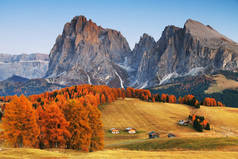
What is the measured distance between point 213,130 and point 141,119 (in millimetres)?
33995

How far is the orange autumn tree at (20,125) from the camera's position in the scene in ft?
154

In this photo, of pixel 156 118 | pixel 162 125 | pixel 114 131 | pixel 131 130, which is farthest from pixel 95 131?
pixel 156 118

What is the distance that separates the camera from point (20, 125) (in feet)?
155

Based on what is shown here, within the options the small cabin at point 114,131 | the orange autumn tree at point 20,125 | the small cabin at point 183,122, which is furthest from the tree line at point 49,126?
the small cabin at point 183,122

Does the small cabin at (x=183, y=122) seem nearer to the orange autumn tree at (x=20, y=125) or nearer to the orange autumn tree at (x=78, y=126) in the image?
the orange autumn tree at (x=78, y=126)

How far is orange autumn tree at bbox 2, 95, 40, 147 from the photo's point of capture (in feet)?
154

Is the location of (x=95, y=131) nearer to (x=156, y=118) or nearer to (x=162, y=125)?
(x=162, y=125)

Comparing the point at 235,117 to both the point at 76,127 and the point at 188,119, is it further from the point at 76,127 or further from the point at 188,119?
the point at 76,127

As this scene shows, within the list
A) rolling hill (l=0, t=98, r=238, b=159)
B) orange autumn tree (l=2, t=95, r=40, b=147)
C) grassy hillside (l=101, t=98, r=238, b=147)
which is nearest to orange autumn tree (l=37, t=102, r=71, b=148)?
orange autumn tree (l=2, t=95, r=40, b=147)

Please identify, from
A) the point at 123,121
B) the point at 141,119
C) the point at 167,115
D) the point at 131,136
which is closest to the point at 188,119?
the point at 167,115

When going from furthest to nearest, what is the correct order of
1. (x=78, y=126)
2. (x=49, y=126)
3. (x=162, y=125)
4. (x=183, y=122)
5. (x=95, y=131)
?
(x=183, y=122) → (x=162, y=125) → (x=95, y=131) → (x=78, y=126) → (x=49, y=126)

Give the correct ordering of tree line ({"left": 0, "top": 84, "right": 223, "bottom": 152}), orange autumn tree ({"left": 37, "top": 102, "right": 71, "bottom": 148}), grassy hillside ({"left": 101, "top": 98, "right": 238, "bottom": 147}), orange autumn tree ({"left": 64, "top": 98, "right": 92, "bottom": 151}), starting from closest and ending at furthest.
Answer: tree line ({"left": 0, "top": 84, "right": 223, "bottom": 152}) → orange autumn tree ({"left": 37, "top": 102, "right": 71, "bottom": 148}) → orange autumn tree ({"left": 64, "top": 98, "right": 92, "bottom": 151}) → grassy hillside ({"left": 101, "top": 98, "right": 238, "bottom": 147})

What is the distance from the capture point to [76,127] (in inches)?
1969

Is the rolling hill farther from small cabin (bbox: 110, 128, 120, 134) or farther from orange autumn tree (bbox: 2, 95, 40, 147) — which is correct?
orange autumn tree (bbox: 2, 95, 40, 147)
